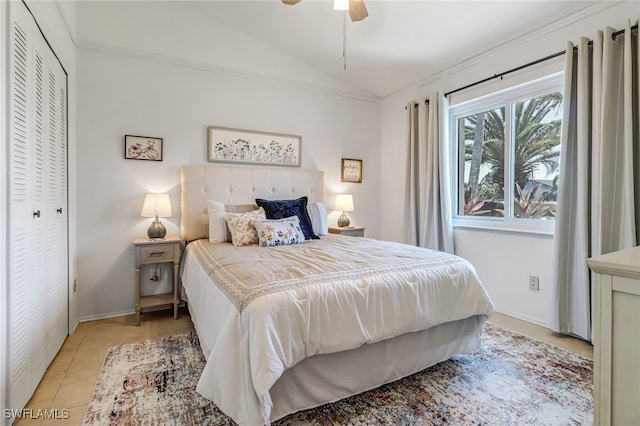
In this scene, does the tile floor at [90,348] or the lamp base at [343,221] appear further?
the lamp base at [343,221]

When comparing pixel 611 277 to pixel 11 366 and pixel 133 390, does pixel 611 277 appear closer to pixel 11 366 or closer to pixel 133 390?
pixel 133 390

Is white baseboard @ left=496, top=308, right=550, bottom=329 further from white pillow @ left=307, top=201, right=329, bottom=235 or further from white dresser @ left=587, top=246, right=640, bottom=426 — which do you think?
white dresser @ left=587, top=246, right=640, bottom=426

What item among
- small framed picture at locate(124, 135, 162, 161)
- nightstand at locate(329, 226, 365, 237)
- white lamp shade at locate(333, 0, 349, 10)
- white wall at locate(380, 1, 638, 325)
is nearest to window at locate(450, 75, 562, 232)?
white wall at locate(380, 1, 638, 325)

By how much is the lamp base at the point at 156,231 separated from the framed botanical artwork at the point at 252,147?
872 millimetres

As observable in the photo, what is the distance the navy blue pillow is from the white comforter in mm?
765

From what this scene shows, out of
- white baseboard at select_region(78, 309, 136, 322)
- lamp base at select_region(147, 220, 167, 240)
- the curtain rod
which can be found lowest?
white baseboard at select_region(78, 309, 136, 322)

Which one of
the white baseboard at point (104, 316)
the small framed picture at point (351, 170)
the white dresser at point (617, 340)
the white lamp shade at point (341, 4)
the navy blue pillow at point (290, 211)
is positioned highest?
the white lamp shade at point (341, 4)

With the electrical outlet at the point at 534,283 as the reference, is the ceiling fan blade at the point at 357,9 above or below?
above

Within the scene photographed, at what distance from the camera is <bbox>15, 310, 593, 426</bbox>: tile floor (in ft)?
5.57

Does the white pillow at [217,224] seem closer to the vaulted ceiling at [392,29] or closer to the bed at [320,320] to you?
the bed at [320,320]

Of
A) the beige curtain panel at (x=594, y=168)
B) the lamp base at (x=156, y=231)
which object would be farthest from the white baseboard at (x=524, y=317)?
the lamp base at (x=156, y=231)

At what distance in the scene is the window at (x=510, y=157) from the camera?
2809mm

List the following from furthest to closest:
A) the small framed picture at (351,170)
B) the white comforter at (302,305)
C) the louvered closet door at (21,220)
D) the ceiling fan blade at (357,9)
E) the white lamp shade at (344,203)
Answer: the small framed picture at (351,170)
the white lamp shade at (344,203)
the ceiling fan blade at (357,9)
the louvered closet door at (21,220)
the white comforter at (302,305)

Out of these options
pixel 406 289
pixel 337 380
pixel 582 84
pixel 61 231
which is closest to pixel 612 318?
pixel 406 289
